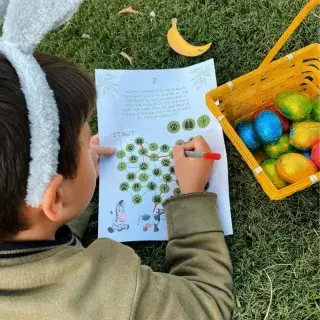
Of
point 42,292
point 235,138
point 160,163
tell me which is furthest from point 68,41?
point 42,292

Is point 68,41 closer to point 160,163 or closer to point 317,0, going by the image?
point 160,163

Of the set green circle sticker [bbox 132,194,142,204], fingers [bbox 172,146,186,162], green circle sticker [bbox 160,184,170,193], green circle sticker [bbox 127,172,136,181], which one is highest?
fingers [bbox 172,146,186,162]

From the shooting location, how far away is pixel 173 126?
1.36 metres

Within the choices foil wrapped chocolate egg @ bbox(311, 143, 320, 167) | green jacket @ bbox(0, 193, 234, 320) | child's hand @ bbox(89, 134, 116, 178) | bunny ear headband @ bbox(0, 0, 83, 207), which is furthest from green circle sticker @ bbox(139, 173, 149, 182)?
bunny ear headband @ bbox(0, 0, 83, 207)

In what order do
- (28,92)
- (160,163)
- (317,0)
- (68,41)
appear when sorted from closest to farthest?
(28,92) → (317,0) → (160,163) → (68,41)

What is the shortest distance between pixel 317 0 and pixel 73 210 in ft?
2.29

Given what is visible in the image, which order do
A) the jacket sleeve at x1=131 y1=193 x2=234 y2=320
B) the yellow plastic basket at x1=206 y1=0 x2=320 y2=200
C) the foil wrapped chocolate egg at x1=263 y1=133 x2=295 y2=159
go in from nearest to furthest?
1. the jacket sleeve at x1=131 y1=193 x2=234 y2=320
2. the yellow plastic basket at x1=206 y1=0 x2=320 y2=200
3. the foil wrapped chocolate egg at x1=263 y1=133 x2=295 y2=159

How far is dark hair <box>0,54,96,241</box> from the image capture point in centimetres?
77

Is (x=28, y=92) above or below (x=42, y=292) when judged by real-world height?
above

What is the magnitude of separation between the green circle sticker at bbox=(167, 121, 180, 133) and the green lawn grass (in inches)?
5.6

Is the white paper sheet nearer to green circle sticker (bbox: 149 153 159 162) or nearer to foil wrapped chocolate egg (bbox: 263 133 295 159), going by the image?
green circle sticker (bbox: 149 153 159 162)

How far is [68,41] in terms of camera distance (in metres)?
1.56

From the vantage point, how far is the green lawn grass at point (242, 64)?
1.22 m

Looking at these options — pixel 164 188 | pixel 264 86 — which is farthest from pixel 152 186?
pixel 264 86
